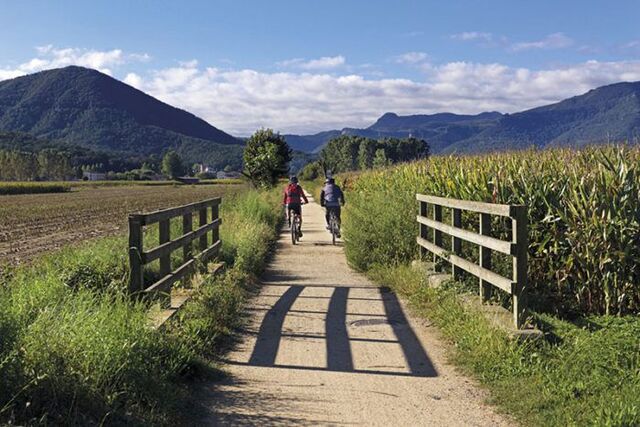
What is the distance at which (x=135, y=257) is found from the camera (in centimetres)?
621

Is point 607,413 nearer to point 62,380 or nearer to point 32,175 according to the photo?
point 62,380

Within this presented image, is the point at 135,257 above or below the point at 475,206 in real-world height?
below

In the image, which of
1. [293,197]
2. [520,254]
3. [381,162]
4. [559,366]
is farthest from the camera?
[381,162]

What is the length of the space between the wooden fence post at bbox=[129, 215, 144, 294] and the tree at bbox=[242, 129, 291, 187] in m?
34.1

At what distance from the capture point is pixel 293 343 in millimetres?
6633

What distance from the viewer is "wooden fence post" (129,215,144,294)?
6.19 metres

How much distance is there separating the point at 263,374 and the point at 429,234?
608 cm

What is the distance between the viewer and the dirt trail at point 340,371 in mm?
4578

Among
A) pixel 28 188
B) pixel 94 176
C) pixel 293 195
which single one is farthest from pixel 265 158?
pixel 94 176

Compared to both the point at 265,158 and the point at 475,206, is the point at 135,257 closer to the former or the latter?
the point at 475,206

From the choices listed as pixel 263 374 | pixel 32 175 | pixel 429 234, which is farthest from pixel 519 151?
pixel 32 175

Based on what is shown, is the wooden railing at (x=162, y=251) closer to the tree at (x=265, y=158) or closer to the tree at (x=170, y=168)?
the tree at (x=265, y=158)

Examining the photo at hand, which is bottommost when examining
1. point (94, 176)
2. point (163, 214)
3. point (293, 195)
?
point (293, 195)

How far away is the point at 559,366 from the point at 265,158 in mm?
35816
